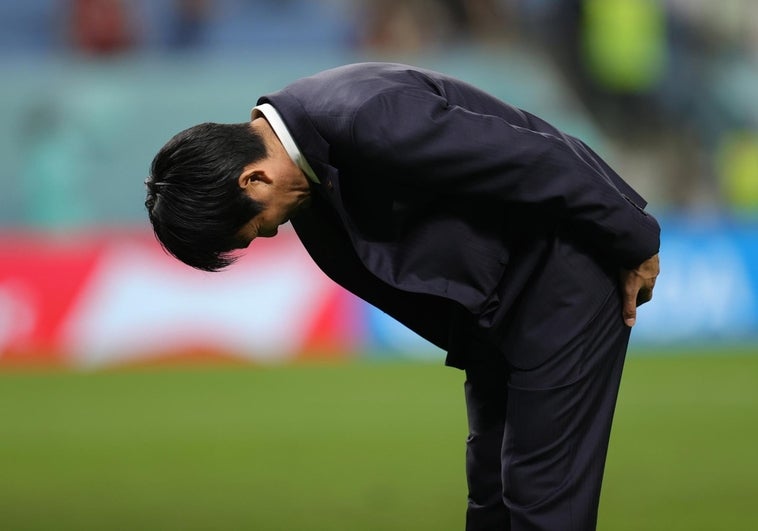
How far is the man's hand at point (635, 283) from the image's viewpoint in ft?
10.6

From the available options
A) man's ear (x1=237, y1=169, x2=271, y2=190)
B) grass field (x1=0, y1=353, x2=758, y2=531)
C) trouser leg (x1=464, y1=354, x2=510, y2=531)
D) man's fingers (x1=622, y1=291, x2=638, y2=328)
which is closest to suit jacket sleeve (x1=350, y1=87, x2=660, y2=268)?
man's fingers (x1=622, y1=291, x2=638, y2=328)

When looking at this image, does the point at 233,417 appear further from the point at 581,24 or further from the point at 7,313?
the point at 581,24

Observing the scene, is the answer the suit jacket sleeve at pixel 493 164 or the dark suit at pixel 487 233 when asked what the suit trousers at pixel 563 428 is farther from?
the suit jacket sleeve at pixel 493 164

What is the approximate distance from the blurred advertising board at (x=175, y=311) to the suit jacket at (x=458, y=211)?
22.3 ft

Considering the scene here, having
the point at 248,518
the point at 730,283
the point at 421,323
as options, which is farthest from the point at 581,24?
the point at 421,323

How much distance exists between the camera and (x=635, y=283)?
10.7ft

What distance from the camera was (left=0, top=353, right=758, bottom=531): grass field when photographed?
5164 mm

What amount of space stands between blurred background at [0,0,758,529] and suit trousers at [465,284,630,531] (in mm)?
1695

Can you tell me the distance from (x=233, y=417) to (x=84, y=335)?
267 centimetres

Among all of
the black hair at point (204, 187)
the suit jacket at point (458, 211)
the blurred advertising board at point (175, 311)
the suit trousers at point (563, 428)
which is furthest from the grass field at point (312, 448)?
the black hair at point (204, 187)

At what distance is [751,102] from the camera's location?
13945mm

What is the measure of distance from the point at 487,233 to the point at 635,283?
0.44m

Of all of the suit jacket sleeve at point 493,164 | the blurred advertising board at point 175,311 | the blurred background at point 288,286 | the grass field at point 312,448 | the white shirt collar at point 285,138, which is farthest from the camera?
the blurred advertising board at point 175,311

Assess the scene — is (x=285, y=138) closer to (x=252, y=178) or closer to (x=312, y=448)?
(x=252, y=178)
